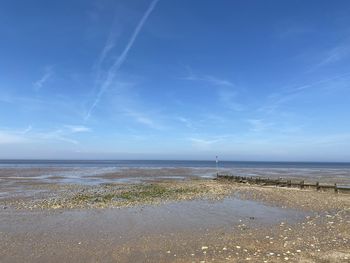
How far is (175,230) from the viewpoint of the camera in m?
19.6

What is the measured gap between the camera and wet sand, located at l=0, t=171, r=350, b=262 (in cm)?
1457

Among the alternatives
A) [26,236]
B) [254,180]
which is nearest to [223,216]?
[26,236]

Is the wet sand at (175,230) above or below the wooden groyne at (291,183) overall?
below

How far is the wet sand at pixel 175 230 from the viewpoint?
1457 cm

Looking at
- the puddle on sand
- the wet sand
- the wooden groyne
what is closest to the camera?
the wet sand

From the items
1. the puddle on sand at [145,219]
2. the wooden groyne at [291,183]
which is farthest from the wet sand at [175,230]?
the wooden groyne at [291,183]

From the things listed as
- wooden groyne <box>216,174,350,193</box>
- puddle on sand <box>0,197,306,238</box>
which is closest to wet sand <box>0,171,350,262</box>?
puddle on sand <box>0,197,306,238</box>

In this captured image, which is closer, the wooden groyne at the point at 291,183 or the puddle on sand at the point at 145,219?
the puddle on sand at the point at 145,219

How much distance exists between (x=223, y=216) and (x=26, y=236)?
12.1 metres

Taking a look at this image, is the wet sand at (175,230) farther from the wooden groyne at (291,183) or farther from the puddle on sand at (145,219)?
the wooden groyne at (291,183)

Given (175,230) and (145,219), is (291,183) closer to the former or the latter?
(145,219)

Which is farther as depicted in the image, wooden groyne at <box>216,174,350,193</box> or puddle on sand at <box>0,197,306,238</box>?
wooden groyne at <box>216,174,350,193</box>

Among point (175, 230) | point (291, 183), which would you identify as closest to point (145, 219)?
point (175, 230)

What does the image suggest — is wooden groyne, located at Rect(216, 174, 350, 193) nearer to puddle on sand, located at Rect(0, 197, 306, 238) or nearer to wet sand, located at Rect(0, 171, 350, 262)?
wet sand, located at Rect(0, 171, 350, 262)
